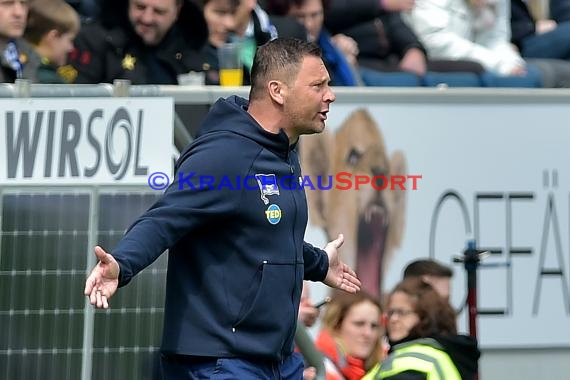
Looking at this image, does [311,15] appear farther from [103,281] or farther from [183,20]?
[103,281]

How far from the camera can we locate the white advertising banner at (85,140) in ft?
21.6

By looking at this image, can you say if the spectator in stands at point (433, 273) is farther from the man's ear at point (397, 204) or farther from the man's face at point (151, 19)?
the man's face at point (151, 19)

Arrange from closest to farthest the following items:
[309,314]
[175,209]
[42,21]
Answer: [175,209] < [309,314] < [42,21]

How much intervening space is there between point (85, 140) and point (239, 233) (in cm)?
142

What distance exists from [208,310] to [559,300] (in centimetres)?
378

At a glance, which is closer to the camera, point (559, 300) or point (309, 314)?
point (309, 314)

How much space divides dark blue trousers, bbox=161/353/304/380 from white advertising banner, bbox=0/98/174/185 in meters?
1.25

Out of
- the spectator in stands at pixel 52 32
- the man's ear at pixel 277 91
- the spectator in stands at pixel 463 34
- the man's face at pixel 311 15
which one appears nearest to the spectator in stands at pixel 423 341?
the man's ear at pixel 277 91

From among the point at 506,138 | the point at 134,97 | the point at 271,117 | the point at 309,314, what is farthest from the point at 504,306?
the point at 271,117

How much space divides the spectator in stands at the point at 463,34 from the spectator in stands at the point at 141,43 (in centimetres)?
213

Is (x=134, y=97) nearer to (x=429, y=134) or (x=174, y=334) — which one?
(x=174, y=334)

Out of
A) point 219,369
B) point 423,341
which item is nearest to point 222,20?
point 423,341

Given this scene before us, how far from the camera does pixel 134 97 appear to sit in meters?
6.73

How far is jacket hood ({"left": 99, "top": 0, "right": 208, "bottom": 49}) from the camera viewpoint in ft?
29.3
